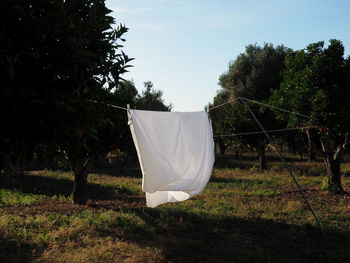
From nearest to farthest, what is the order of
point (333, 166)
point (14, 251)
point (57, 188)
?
point (14, 251)
point (333, 166)
point (57, 188)

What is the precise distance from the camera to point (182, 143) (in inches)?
308

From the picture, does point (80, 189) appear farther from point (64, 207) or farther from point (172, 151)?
point (172, 151)

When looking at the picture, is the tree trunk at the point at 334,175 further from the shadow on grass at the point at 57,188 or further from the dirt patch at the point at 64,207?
the shadow on grass at the point at 57,188

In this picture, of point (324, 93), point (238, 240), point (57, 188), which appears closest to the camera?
point (238, 240)

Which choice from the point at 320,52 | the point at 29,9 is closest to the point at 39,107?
the point at 29,9

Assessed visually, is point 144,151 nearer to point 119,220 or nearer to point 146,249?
point 146,249

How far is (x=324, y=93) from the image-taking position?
12.0 metres

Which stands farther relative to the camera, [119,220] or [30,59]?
[119,220]

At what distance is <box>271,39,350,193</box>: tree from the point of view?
12.0 metres

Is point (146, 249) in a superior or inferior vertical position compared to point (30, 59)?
inferior

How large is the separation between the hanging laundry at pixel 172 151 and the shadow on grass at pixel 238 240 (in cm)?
91

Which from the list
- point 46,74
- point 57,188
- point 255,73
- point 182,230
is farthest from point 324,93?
point 255,73

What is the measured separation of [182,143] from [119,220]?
2.90 metres

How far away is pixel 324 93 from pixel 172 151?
674 cm
